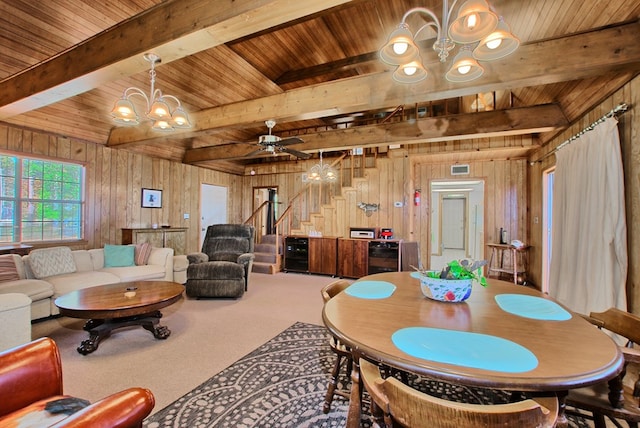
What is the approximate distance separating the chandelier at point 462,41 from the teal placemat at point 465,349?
63.5 inches

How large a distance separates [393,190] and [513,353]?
559 cm

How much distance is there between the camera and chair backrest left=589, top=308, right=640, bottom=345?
145 centimetres

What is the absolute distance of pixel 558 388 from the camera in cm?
90

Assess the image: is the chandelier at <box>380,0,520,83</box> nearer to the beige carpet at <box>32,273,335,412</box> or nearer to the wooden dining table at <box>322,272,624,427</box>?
the wooden dining table at <box>322,272,624,427</box>

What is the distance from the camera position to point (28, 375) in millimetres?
1242

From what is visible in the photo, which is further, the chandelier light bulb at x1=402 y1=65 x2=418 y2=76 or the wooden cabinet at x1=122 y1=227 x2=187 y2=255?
the wooden cabinet at x1=122 y1=227 x2=187 y2=255

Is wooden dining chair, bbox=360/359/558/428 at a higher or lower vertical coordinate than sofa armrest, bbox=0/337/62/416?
higher

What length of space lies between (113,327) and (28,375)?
1817mm

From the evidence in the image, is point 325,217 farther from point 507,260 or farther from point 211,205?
point 507,260

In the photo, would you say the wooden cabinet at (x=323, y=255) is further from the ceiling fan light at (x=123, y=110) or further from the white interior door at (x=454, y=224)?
the white interior door at (x=454, y=224)

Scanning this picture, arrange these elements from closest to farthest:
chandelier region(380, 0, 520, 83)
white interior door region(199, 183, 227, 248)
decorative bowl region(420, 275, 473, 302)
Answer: chandelier region(380, 0, 520, 83) < decorative bowl region(420, 275, 473, 302) < white interior door region(199, 183, 227, 248)

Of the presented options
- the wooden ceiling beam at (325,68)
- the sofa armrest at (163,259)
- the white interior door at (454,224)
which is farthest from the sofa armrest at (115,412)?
the white interior door at (454,224)

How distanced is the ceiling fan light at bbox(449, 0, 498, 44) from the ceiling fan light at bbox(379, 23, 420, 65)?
0.76 ft

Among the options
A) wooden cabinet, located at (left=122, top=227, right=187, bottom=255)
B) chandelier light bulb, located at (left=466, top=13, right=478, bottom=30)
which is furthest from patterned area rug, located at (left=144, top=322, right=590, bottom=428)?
wooden cabinet, located at (left=122, top=227, right=187, bottom=255)
